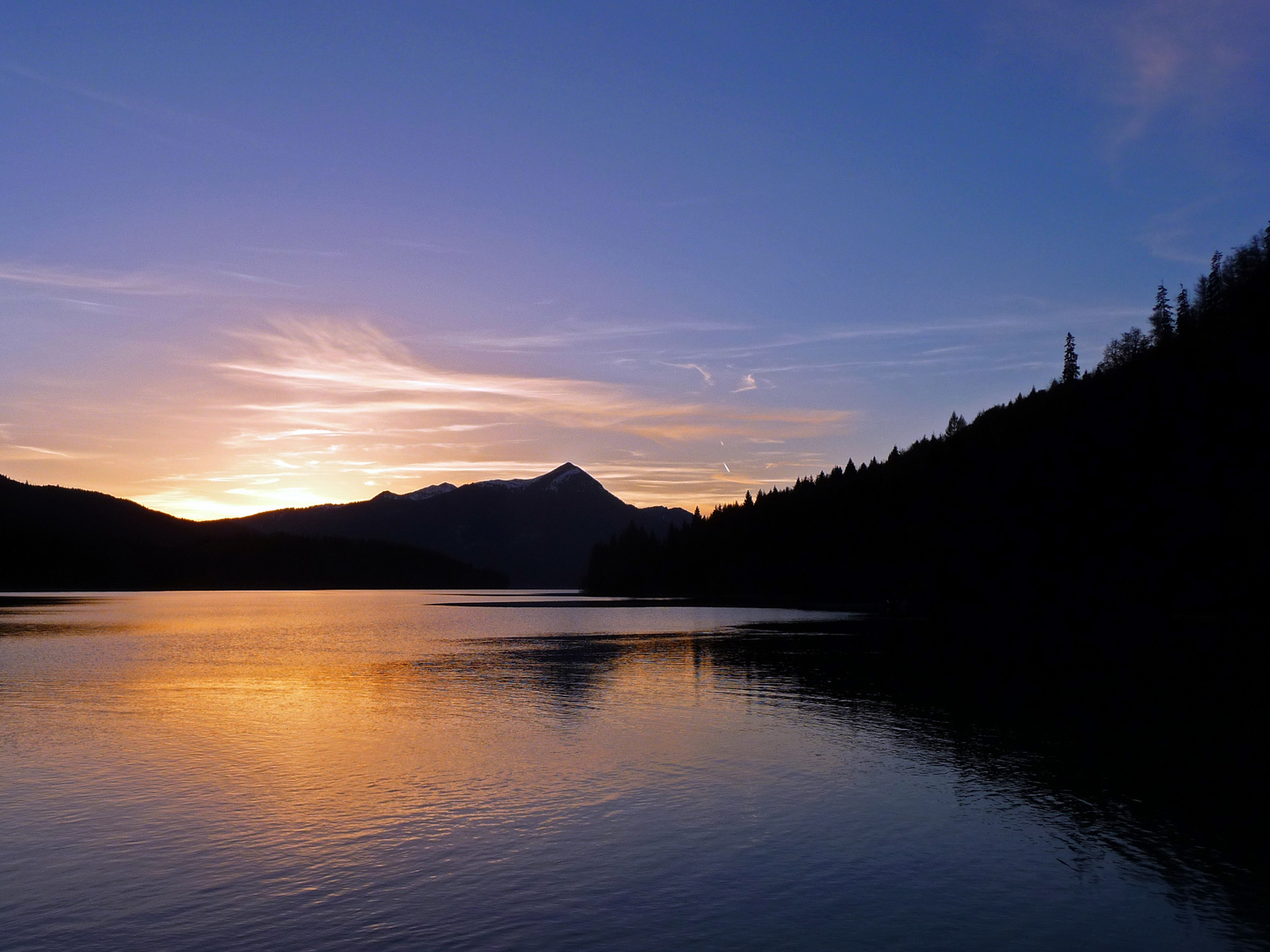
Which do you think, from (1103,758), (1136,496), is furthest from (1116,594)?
(1103,758)

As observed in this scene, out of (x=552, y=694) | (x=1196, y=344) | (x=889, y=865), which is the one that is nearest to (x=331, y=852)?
(x=889, y=865)

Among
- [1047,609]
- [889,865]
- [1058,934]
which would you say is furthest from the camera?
[1047,609]

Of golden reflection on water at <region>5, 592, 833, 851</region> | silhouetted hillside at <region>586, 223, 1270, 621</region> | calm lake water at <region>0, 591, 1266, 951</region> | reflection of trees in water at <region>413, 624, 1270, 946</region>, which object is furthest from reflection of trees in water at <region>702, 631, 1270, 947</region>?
silhouetted hillside at <region>586, 223, 1270, 621</region>

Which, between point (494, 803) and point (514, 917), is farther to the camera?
point (494, 803)

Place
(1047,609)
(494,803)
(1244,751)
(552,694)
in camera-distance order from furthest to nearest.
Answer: (1047,609)
(552,694)
(1244,751)
(494,803)

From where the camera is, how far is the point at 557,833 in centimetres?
2564

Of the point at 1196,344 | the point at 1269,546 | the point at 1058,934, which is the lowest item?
the point at 1058,934

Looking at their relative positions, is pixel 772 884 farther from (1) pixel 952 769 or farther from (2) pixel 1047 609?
(2) pixel 1047 609

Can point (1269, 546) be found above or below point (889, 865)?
above

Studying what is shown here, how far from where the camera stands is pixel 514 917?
757 inches

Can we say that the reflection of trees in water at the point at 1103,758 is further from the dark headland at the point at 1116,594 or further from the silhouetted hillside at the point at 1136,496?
the silhouetted hillside at the point at 1136,496

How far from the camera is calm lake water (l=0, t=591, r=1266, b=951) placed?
62.2ft

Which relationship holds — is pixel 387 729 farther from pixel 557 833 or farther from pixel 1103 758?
pixel 1103 758

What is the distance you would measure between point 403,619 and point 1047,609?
9748 cm
